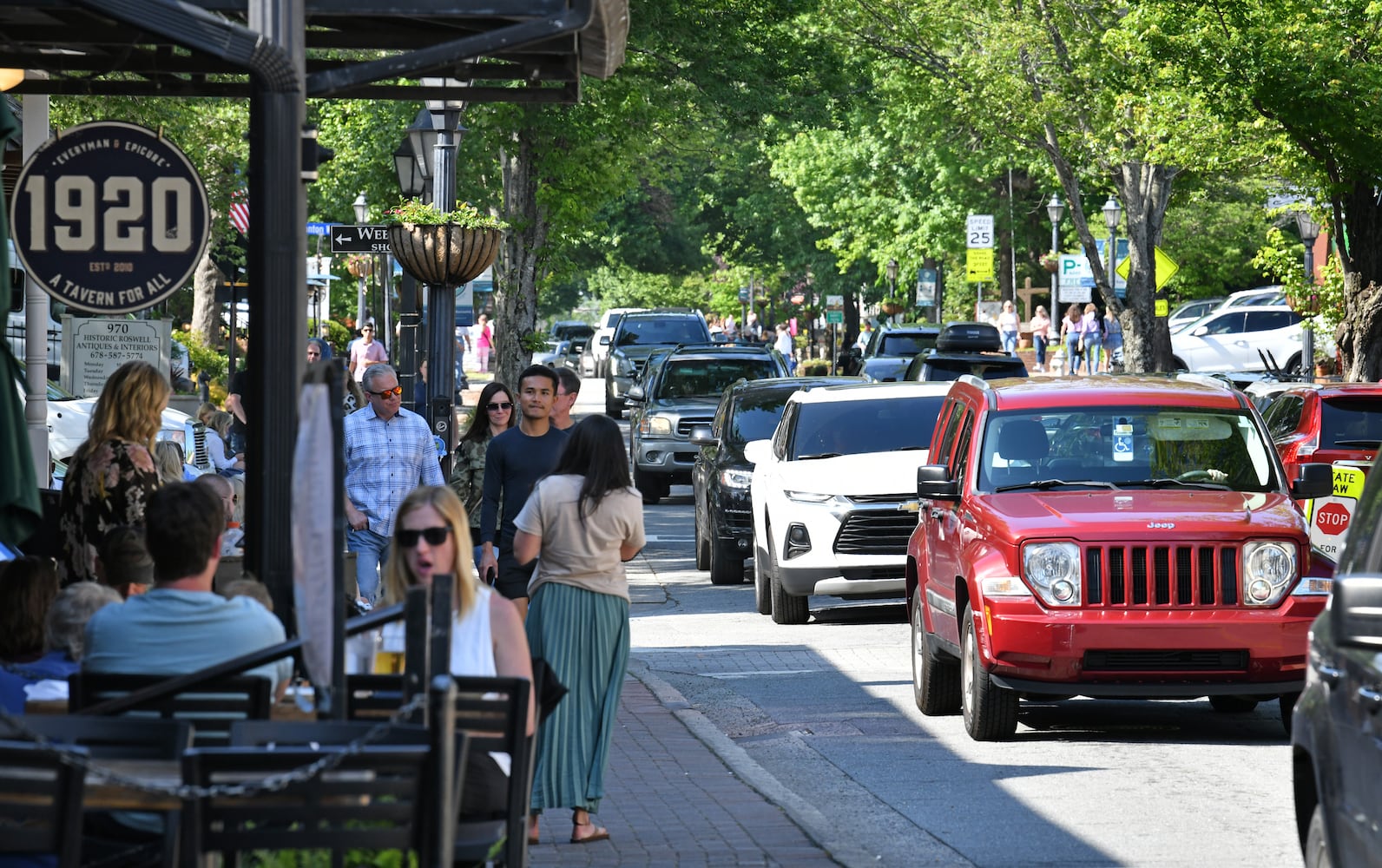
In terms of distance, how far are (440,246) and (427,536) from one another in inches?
442

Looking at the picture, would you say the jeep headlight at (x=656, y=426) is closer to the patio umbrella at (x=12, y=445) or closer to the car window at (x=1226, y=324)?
the patio umbrella at (x=12, y=445)

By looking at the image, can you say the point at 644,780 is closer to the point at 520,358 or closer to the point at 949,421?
the point at 949,421

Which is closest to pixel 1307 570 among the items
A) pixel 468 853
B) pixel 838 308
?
pixel 468 853

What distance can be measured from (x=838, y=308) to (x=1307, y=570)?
223 ft

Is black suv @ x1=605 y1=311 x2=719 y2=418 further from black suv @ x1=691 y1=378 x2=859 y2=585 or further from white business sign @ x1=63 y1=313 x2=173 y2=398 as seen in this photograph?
white business sign @ x1=63 y1=313 x2=173 y2=398

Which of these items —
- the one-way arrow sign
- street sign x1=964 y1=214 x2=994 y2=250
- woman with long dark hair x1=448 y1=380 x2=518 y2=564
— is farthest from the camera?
street sign x1=964 y1=214 x2=994 y2=250

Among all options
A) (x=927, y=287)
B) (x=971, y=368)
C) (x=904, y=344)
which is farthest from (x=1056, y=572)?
(x=927, y=287)

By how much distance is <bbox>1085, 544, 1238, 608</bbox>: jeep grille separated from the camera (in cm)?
1031

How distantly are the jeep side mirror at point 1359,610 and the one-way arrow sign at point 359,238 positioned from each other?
1333 centimetres

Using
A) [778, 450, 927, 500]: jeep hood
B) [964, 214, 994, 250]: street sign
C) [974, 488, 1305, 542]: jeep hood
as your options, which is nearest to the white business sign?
[778, 450, 927, 500]: jeep hood

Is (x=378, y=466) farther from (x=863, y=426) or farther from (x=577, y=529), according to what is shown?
(x=863, y=426)

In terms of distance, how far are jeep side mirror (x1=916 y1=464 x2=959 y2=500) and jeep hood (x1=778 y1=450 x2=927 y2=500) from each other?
15.3 feet

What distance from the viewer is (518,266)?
28.1 metres

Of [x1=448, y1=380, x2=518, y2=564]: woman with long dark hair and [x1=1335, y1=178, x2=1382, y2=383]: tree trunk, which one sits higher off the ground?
[x1=1335, y1=178, x2=1382, y2=383]: tree trunk
